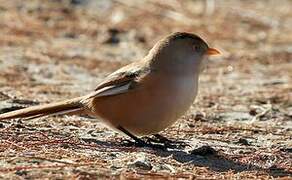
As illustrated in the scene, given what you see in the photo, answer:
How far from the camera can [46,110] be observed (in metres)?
6.25

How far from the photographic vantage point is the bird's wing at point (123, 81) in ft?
19.0

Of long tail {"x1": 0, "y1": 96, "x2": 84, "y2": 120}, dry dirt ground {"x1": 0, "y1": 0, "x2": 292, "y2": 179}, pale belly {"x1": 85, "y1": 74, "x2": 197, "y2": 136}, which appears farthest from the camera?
long tail {"x1": 0, "y1": 96, "x2": 84, "y2": 120}

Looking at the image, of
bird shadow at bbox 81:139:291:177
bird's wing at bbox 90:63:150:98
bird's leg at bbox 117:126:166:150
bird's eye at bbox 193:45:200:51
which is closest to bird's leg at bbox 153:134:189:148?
bird shadow at bbox 81:139:291:177

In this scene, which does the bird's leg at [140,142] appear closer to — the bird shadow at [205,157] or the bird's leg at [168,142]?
the bird shadow at [205,157]

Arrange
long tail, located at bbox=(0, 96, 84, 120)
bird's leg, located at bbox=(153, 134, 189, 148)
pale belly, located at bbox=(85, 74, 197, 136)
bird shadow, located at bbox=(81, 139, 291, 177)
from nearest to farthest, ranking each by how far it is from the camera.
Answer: bird shadow, located at bbox=(81, 139, 291, 177), pale belly, located at bbox=(85, 74, 197, 136), bird's leg, located at bbox=(153, 134, 189, 148), long tail, located at bbox=(0, 96, 84, 120)

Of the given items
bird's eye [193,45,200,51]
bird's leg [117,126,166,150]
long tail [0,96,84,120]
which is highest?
bird's eye [193,45,200,51]

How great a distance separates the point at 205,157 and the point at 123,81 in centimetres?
75

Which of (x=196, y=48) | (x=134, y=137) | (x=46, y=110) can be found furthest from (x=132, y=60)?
(x=134, y=137)

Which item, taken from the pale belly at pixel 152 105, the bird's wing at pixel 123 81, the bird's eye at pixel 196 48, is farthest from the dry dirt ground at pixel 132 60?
the bird's eye at pixel 196 48

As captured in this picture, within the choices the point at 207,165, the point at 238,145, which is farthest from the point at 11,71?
the point at 207,165

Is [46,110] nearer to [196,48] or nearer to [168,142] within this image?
[168,142]

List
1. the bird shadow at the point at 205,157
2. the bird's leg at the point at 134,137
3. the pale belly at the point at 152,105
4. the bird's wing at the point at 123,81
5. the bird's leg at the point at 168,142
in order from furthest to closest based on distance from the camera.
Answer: the bird's leg at the point at 168,142 → the bird's leg at the point at 134,137 → the bird's wing at the point at 123,81 → the pale belly at the point at 152,105 → the bird shadow at the point at 205,157

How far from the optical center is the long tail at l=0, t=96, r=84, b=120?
20.4 ft

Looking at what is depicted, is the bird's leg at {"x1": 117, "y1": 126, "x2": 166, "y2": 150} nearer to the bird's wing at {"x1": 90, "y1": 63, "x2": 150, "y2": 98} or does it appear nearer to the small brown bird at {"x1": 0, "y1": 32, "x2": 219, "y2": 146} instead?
the small brown bird at {"x1": 0, "y1": 32, "x2": 219, "y2": 146}
